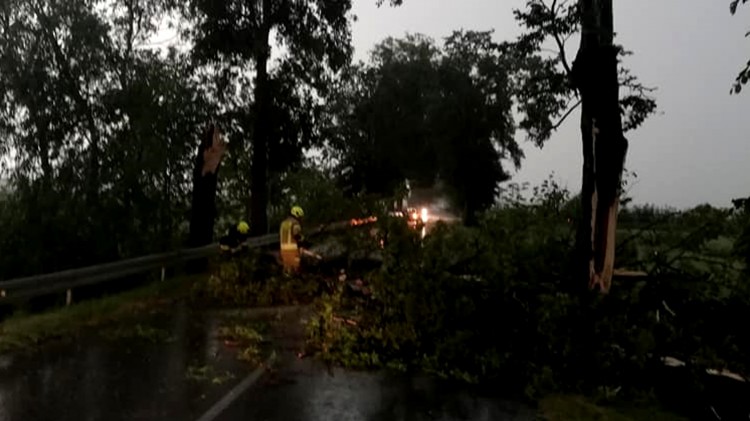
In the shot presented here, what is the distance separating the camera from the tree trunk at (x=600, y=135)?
10305 millimetres

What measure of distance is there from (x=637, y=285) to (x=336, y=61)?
15.8 meters

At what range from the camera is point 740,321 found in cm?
963

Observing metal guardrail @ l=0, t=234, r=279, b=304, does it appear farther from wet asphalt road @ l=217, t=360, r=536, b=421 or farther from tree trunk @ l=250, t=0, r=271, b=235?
tree trunk @ l=250, t=0, r=271, b=235

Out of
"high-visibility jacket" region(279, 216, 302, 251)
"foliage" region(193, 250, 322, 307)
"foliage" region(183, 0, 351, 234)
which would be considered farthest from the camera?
"foliage" region(183, 0, 351, 234)

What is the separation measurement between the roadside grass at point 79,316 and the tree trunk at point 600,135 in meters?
7.09

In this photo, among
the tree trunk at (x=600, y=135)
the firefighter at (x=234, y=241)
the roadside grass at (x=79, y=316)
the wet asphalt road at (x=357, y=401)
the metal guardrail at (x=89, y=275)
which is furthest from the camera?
the firefighter at (x=234, y=241)

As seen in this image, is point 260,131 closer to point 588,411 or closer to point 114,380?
point 114,380

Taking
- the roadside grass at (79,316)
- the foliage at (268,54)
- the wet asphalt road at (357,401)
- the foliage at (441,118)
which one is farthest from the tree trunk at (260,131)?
the foliage at (441,118)

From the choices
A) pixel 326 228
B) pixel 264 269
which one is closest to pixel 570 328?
pixel 264 269

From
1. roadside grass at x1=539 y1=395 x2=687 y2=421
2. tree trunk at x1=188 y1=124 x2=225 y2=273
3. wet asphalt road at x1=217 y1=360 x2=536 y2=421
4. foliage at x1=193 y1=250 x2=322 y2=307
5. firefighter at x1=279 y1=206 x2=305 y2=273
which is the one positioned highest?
tree trunk at x1=188 y1=124 x2=225 y2=273

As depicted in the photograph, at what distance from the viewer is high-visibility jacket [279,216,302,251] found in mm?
14523

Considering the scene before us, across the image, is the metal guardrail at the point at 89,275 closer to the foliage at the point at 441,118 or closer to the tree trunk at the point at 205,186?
the tree trunk at the point at 205,186

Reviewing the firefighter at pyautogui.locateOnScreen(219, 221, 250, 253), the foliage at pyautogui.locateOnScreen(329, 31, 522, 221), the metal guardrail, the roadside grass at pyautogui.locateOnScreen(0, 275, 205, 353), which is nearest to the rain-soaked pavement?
the roadside grass at pyautogui.locateOnScreen(0, 275, 205, 353)

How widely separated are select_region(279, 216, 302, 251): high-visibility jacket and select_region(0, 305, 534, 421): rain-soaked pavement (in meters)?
4.43
